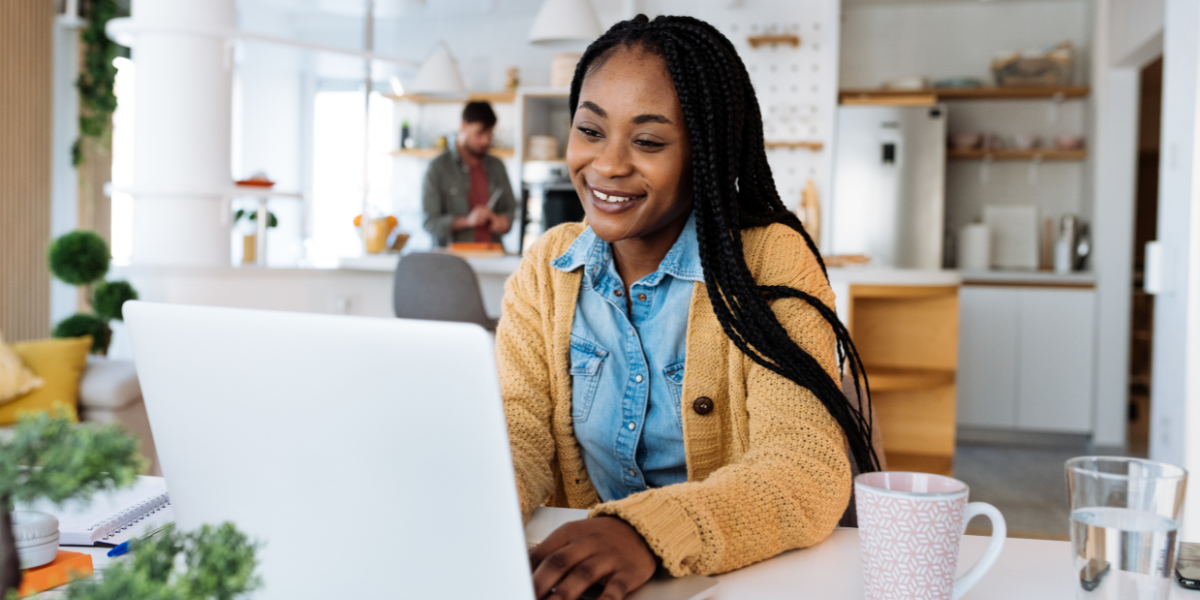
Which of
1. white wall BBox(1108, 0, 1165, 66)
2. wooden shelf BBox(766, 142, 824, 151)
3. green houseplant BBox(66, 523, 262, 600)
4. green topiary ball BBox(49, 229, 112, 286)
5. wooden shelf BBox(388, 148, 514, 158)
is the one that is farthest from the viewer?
wooden shelf BBox(388, 148, 514, 158)

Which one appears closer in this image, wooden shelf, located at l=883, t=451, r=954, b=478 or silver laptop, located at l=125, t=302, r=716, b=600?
silver laptop, located at l=125, t=302, r=716, b=600

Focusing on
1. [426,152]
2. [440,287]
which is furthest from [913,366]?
[426,152]

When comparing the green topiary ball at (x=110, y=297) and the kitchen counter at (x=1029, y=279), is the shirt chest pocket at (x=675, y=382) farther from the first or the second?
the kitchen counter at (x=1029, y=279)

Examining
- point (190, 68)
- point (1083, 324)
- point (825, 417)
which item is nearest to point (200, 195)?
point (190, 68)

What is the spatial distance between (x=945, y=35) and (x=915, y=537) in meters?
5.66

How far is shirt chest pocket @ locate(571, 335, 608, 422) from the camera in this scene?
3.61 ft

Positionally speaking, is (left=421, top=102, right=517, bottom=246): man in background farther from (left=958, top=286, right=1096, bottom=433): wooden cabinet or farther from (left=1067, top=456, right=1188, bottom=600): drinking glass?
(left=1067, top=456, right=1188, bottom=600): drinking glass

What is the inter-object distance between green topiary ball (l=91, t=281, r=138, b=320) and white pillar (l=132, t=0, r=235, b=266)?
1.08 feet

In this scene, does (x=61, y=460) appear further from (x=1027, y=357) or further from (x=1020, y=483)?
(x=1027, y=357)

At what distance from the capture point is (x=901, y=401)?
3352 millimetres

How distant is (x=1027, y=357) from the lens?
491 centimetres

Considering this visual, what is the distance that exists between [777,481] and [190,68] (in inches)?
129

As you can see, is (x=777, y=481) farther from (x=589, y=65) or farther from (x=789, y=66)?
(x=789, y=66)

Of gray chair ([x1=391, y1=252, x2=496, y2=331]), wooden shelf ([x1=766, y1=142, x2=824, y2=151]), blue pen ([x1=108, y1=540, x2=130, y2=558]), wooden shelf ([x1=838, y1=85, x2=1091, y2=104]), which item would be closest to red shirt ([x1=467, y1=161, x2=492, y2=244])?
wooden shelf ([x1=766, y1=142, x2=824, y2=151])
